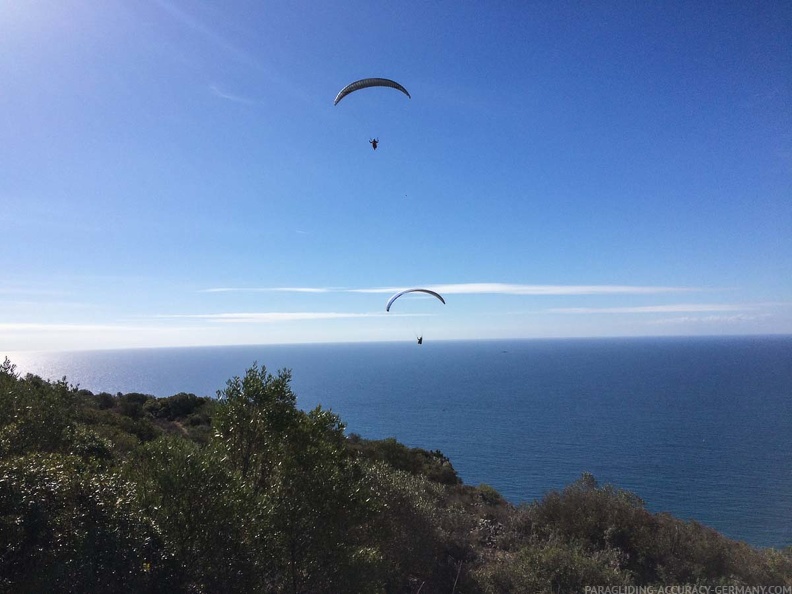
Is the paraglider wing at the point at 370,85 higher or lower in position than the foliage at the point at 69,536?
higher

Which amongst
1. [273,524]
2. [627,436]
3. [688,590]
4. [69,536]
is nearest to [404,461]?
[688,590]

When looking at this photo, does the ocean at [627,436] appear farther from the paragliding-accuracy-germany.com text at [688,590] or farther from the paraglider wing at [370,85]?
the paraglider wing at [370,85]

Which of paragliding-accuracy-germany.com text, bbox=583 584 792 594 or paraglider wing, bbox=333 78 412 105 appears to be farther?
paraglider wing, bbox=333 78 412 105

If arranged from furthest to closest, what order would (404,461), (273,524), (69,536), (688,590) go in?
(404,461) → (688,590) → (273,524) → (69,536)

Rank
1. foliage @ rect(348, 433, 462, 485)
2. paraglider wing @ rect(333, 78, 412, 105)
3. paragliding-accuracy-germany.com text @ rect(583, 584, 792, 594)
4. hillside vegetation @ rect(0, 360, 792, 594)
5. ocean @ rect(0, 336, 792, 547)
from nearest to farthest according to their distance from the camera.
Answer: hillside vegetation @ rect(0, 360, 792, 594) → paragliding-accuracy-germany.com text @ rect(583, 584, 792, 594) → paraglider wing @ rect(333, 78, 412, 105) → foliage @ rect(348, 433, 462, 485) → ocean @ rect(0, 336, 792, 547)

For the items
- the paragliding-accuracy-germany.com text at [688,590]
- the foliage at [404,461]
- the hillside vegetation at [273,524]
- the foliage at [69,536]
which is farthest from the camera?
the foliage at [404,461]

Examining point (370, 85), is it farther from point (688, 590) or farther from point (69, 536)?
point (688, 590)

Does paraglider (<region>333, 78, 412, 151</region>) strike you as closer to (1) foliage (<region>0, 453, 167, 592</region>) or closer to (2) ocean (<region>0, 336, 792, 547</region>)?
(1) foliage (<region>0, 453, 167, 592</region>)

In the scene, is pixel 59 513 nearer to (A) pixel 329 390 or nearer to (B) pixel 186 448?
(B) pixel 186 448

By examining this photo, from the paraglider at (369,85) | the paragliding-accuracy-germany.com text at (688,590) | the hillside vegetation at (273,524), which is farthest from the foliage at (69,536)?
the paraglider at (369,85)

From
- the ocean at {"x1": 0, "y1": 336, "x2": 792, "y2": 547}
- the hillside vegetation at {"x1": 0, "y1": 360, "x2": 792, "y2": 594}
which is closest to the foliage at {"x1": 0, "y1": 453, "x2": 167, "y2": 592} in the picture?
the hillside vegetation at {"x1": 0, "y1": 360, "x2": 792, "y2": 594}
